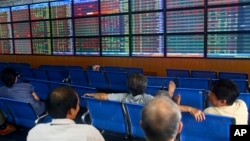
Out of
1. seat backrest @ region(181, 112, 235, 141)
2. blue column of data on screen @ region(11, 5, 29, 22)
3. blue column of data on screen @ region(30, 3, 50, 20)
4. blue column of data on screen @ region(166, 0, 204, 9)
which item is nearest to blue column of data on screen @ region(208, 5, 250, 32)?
blue column of data on screen @ region(166, 0, 204, 9)

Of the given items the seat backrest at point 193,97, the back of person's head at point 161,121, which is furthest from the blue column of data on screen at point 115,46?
the back of person's head at point 161,121

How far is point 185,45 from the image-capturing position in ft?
18.6

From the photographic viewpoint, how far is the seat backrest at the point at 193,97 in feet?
9.17

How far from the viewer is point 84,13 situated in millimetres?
7016

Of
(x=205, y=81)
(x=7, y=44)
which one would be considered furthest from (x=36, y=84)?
(x=7, y=44)

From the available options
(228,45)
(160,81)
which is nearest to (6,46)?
(160,81)

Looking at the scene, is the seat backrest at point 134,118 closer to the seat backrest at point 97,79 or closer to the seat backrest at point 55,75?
the seat backrest at point 97,79

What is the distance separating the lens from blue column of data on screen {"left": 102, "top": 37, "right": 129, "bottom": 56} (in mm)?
6465

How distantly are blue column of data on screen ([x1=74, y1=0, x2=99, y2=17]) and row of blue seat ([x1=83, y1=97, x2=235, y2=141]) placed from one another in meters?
4.52

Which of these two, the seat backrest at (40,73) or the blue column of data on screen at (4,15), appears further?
the blue column of data on screen at (4,15)

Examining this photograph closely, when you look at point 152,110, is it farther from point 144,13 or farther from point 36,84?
point 144,13

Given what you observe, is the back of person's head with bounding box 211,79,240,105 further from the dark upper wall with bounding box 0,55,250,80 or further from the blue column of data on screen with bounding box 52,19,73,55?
the blue column of data on screen with bounding box 52,19,73,55

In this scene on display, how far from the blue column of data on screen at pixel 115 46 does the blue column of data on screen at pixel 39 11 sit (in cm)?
216

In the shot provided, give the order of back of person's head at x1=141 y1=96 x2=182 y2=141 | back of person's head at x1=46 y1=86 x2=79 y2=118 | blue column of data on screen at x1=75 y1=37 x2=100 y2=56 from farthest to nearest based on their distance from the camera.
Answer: blue column of data on screen at x1=75 y1=37 x2=100 y2=56 → back of person's head at x1=46 y1=86 x2=79 y2=118 → back of person's head at x1=141 y1=96 x2=182 y2=141
